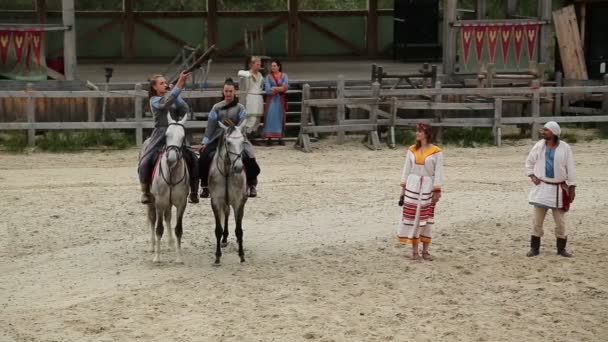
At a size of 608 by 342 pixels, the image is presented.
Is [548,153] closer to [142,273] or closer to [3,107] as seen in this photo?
[142,273]

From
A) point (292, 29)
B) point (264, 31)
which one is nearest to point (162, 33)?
point (264, 31)

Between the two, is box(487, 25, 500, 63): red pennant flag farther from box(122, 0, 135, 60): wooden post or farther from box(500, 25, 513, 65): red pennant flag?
box(122, 0, 135, 60): wooden post

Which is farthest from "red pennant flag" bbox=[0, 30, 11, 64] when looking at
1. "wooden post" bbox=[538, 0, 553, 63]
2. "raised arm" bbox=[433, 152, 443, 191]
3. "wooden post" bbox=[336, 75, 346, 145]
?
"raised arm" bbox=[433, 152, 443, 191]

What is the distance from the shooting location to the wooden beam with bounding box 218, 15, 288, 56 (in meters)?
29.5

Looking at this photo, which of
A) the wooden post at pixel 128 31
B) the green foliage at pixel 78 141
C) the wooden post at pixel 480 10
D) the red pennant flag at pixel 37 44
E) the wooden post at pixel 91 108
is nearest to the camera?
the green foliage at pixel 78 141

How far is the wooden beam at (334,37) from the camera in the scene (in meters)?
29.7

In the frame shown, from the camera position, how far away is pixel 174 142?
13484mm

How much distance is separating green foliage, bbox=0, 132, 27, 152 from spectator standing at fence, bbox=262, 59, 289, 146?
14.6 feet

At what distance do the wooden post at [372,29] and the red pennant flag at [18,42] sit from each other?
9891mm

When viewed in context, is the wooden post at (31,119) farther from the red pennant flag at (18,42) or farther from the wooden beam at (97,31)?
the wooden beam at (97,31)

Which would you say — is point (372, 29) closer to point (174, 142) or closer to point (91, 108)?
point (91, 108)

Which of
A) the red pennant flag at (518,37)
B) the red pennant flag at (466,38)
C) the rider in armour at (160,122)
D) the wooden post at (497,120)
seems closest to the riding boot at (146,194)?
the rider in armour at (160,122)

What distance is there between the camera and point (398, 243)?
49.6 feet

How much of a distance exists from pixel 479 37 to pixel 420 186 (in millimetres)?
12015
